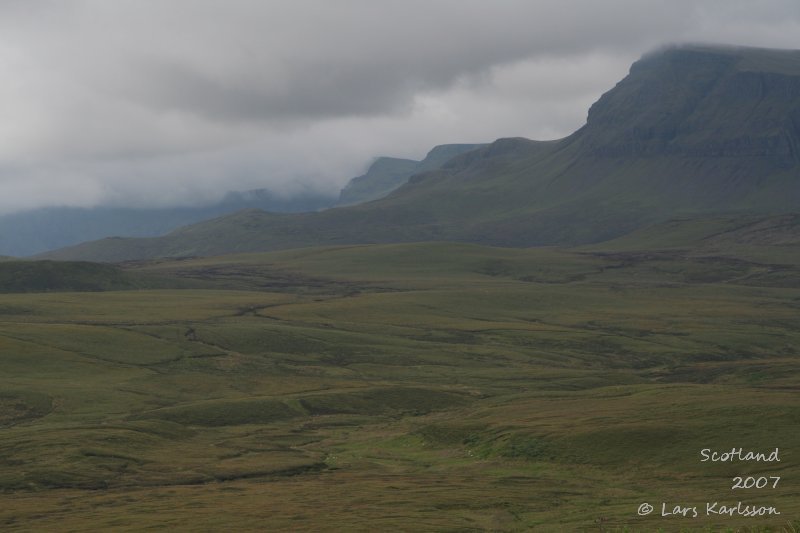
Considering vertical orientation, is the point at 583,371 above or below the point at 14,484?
below

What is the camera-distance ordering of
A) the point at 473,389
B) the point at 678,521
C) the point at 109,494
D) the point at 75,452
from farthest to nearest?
the point at 473,389
the point at 75,452
the point at 109,494
the point at 678,521

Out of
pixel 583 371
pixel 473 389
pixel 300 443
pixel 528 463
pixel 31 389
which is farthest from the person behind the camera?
pixel 583 371

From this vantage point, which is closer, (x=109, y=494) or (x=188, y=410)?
(x=109, y=494)

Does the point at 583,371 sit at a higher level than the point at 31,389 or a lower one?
lower

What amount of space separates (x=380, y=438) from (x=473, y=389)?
42377 millimetres

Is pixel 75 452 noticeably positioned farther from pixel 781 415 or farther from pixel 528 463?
pixel 781 415

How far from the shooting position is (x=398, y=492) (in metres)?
82.8

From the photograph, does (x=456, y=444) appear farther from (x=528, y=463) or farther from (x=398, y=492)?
(x=398, y=492)

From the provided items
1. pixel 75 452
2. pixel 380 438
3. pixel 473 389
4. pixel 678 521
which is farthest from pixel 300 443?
Answer: pixel 678 521

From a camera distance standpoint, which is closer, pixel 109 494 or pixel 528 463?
pixel 109 494

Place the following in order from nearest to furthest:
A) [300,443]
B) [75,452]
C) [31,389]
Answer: [75,452], [300,443], [31,389]

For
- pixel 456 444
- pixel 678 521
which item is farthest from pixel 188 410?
pixel 678 521

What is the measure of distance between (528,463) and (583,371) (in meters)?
83.8

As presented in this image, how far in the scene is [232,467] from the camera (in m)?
103
